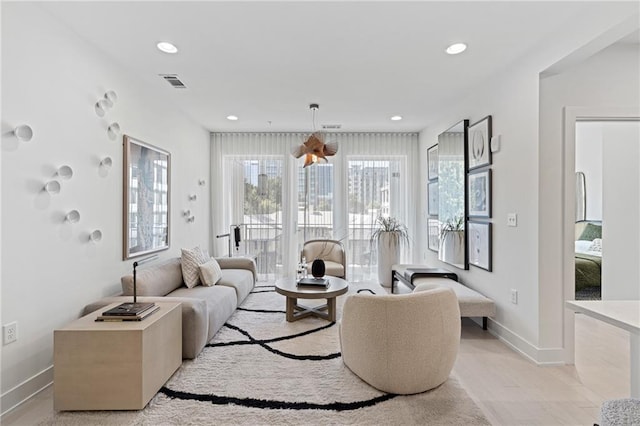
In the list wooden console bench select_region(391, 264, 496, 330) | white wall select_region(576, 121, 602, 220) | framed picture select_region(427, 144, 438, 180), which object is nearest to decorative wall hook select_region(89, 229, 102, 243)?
wooden console bench select_region(391, 264, 496, 330)

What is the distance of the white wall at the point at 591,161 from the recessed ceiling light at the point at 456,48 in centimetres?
466

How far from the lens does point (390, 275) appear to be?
219 inches

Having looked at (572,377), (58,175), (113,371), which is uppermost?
(58,175)

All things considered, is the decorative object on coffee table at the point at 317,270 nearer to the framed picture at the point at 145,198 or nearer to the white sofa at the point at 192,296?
the white sofa at the point at 192,296

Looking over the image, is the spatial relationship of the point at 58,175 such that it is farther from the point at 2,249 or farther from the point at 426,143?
the point at 426,143

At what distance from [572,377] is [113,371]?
10.6 feet

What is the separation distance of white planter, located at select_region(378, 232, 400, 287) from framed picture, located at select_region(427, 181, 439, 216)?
720mm

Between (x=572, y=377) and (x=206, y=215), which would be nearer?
(x=572, y=377)

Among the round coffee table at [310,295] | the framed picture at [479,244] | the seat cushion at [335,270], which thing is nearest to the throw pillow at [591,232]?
the framed picture at [479,244]

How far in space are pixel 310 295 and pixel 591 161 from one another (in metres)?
6.10

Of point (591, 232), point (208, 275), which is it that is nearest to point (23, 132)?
point (208, 275)

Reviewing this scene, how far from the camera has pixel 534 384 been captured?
96.9 inches

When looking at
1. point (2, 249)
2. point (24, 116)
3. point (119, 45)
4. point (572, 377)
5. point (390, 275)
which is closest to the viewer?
point (2, 249)

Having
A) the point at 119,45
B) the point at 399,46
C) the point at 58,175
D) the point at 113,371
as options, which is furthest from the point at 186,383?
the point at 399,46
